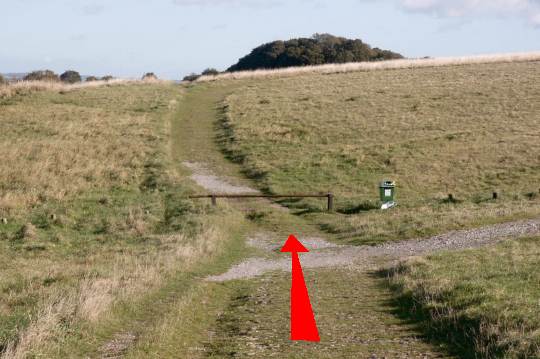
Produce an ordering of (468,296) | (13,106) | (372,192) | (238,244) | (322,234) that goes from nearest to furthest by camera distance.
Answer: (468,296) → (238,244) → (322,234) → (372,192) → (13,106)

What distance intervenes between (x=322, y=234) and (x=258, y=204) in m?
4.48

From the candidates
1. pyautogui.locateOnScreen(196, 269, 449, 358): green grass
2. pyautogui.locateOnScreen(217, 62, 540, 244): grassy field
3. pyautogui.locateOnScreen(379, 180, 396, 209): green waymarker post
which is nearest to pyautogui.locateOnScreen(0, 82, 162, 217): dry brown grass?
pyautogui.locateOnScreen(217, 62, 540, 244): grassy field

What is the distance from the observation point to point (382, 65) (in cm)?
6209

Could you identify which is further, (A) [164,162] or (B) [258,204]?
(A) [164,162]

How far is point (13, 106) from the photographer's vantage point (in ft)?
145

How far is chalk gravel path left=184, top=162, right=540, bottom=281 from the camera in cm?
1573

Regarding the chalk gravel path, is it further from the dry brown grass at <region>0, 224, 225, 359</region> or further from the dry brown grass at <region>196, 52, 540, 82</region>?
the dry brown grass at <region>196, 52, 540, 82</region>

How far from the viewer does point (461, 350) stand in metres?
9.00

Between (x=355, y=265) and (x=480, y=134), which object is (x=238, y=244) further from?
(x=480, y=134)

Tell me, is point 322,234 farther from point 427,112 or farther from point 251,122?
point 427,112

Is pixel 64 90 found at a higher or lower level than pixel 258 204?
higher

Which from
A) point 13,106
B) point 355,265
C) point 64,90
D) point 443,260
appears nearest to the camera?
point 443,260

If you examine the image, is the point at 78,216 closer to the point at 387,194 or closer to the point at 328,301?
the point at 387,194

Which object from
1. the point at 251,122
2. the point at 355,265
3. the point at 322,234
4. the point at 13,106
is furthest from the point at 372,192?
the point at 13,106
